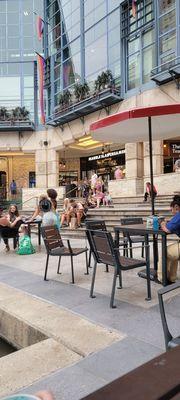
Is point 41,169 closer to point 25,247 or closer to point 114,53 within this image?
point 114,53

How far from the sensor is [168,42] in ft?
51.6

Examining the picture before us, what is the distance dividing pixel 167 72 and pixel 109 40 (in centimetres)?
569

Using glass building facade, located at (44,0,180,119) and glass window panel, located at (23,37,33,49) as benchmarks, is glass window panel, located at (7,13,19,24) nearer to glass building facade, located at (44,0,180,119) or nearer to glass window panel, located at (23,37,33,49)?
glass window panel, located at (23,37,33,49)

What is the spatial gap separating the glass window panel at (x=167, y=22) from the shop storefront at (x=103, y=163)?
9.44m

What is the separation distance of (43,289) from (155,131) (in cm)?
352

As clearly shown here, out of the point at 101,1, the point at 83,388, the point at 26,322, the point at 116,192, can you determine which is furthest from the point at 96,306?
the point at 101,1

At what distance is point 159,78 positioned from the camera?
50.7 feet

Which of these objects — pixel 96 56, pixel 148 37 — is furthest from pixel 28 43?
pixel 148 37

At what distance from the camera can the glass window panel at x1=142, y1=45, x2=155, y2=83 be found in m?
16.6

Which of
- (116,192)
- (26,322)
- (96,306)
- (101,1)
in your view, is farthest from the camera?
(101,1)

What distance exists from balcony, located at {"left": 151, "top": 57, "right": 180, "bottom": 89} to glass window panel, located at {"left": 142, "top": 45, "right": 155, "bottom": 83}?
41.5 inches

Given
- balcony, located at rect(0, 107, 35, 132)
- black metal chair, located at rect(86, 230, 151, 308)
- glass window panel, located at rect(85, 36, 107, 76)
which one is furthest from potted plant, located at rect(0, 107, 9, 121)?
black metal chair, located at rect(86, 230, 151, 308)

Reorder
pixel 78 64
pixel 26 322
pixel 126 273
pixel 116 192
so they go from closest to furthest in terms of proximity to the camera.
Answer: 1. pixel 26 322
2. pixel 126 273
3. pixel 116 192
4. pixel 78 64

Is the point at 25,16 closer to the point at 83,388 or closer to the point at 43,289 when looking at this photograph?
the point at 43,289
